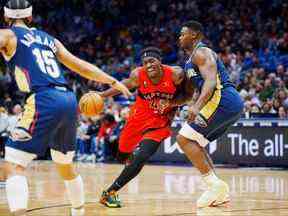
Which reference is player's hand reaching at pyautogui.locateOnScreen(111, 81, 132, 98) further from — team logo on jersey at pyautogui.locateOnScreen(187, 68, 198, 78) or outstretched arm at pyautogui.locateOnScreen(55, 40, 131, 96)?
team logo on jersey at pyautogui.locateOnScreen(187, 68, 198, 78)

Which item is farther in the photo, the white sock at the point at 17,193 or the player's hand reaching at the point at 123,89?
the player's hand reaching at the point at 123,89

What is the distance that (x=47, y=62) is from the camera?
6.63m

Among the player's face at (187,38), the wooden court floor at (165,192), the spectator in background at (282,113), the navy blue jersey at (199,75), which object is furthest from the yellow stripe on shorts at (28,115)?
the spectator in background at (282,113)

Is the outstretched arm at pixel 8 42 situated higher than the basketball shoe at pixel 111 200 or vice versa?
the outstretched arm at pixel 8 42

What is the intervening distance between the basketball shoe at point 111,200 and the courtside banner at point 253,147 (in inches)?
285

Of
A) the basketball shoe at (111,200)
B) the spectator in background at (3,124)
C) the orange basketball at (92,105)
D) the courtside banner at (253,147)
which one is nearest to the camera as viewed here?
the orange basketball at (92,105)

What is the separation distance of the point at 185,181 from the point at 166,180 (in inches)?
16.2

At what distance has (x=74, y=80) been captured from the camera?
2397 cm

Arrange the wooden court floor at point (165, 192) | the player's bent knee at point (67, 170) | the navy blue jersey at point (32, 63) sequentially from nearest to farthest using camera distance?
the navy blue jersey at point (32, 63), the player's bent knee at point (67, 170), the wooden court floor at point (165, 192)

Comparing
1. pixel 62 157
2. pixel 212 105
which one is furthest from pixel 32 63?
pixel 212 105

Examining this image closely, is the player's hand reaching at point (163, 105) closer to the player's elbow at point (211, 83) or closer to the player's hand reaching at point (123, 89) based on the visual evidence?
the player's elbow at point (211, 83)

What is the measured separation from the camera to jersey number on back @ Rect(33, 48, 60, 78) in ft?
21.6

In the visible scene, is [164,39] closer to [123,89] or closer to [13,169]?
[123,89]

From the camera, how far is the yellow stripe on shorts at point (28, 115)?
6.53m
